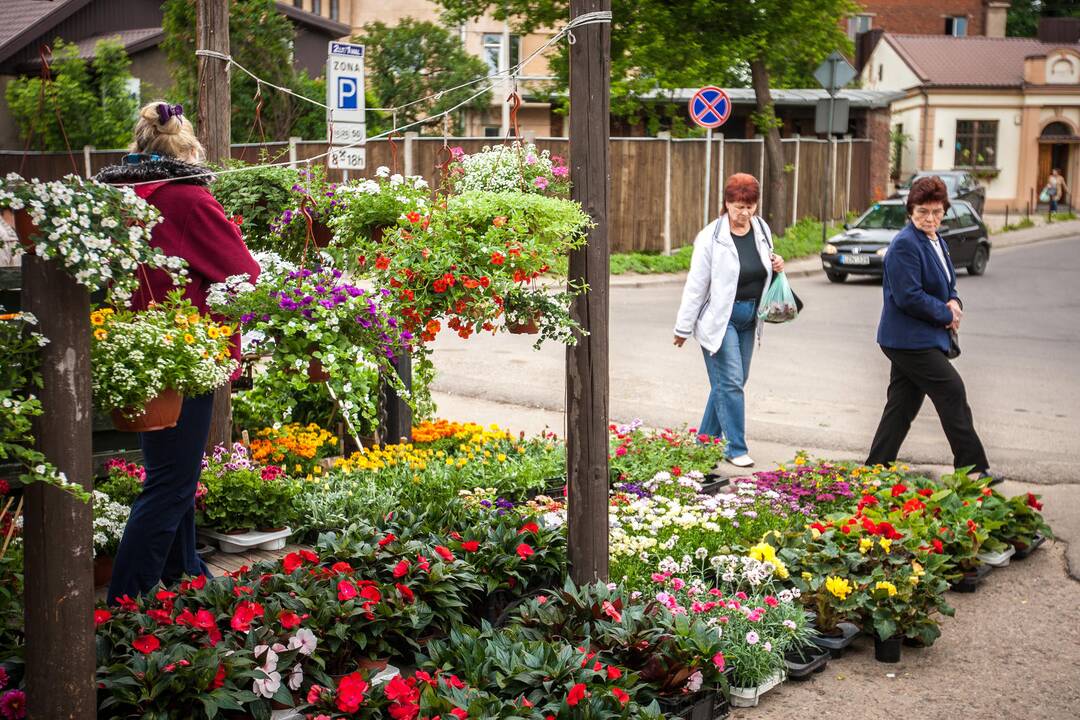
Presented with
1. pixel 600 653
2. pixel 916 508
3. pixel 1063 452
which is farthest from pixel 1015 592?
pixel 1063 452

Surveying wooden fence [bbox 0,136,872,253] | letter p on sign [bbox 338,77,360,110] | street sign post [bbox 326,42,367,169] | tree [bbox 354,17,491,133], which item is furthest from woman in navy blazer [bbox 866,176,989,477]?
tree [bbox 354,17,491,133]

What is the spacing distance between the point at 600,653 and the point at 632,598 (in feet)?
1.73

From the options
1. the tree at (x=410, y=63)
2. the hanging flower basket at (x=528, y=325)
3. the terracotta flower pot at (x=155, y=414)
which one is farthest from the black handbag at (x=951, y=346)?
the tree at (x=410, y=63)

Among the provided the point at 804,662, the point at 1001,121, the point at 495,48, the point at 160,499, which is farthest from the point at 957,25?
the point at 160,499

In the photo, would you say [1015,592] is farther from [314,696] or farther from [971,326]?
[971,326]

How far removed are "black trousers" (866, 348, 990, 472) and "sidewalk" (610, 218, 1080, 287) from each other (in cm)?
1298

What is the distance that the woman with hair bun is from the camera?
13.8 ft

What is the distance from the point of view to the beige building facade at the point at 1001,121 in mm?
46938

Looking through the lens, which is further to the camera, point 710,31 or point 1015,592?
point 710,31

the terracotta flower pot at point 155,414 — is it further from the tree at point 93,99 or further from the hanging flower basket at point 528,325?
the tree at point 93,99

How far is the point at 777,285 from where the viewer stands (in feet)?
25.5

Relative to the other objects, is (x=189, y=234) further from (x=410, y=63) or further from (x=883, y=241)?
(x=410, y=63)

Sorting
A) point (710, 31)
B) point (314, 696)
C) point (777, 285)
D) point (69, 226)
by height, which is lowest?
point (314, 696)

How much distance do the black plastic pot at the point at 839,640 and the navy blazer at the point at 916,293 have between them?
7.83 ft
